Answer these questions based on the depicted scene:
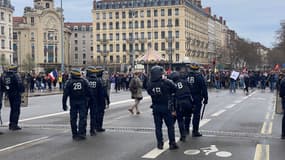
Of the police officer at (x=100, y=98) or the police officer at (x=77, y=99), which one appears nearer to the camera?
the police officer at (x=77, y=99)

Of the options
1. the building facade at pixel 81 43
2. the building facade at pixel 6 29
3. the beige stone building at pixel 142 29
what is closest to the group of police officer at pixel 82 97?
the building facade at pixel 6 29

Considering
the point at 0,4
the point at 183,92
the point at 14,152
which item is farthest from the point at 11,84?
the point at 0,4

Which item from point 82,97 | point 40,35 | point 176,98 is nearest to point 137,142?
point 176,98

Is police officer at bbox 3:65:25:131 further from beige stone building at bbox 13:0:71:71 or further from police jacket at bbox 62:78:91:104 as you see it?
beige stone building at bbox 13:0:71:71

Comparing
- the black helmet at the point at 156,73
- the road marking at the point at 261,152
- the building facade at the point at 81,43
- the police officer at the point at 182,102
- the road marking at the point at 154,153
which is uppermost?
the building facade at the point at 81,43

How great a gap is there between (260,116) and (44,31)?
116339mm

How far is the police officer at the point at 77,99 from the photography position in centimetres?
1120

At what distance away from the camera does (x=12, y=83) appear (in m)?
12.8

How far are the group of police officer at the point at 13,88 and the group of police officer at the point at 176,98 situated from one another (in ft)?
14.3

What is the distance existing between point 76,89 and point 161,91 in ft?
8.16

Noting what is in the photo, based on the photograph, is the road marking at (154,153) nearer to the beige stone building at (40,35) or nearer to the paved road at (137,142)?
the paved road at (137,142)

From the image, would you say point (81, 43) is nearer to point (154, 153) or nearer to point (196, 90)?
point (196, 90)

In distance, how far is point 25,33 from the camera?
12850cm

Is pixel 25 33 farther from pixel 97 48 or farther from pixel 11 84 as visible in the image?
pixel 11 84
